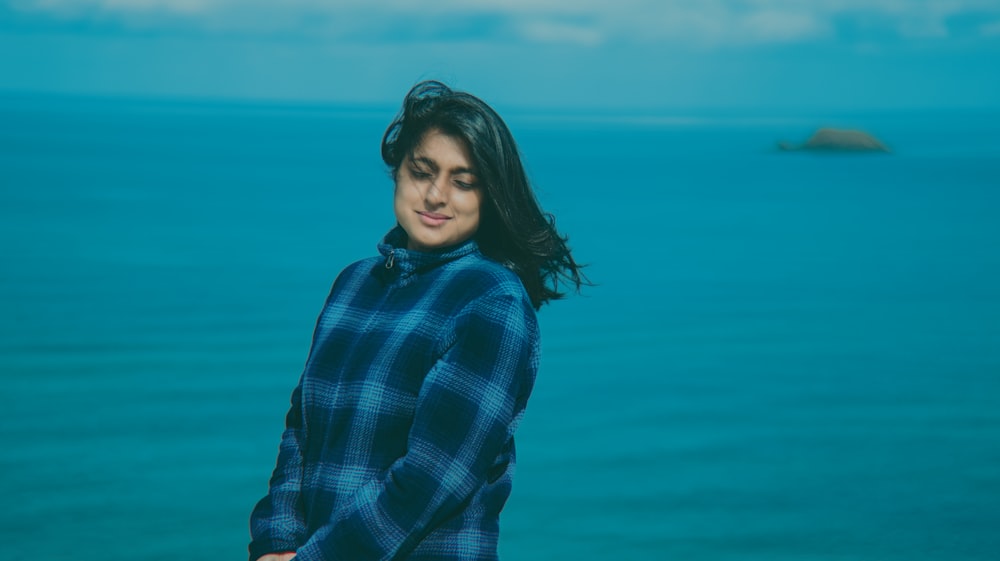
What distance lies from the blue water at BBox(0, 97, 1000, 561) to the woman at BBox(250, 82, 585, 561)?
→ 0.16m

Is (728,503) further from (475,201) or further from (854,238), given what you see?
(854,238)

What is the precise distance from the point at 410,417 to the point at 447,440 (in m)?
0.05

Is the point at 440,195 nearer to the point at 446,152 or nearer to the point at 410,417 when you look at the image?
the point at 446,152

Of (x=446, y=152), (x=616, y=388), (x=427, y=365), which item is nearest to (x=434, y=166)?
(x=446, y=152)

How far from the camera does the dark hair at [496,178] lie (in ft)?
3.84

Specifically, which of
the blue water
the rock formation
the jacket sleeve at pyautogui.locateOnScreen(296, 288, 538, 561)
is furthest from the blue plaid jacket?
the rock formation

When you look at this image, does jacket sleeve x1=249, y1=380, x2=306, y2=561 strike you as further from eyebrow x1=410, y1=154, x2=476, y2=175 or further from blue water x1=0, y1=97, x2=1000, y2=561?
blue water x1=0, y1=97, x2=1000, y2=561

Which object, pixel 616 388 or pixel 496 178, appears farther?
pixel 616 388

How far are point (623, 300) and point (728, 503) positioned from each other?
431cm

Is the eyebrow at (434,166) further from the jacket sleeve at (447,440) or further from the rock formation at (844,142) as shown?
the rock formation at (844,142)

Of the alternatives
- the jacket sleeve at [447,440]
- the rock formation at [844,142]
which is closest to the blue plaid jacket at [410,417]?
the jacket sleeve at [447,440]

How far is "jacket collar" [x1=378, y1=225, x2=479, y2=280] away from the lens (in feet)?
3.85

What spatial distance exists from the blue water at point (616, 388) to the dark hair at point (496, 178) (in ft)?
0.38

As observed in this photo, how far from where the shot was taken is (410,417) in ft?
3.65
